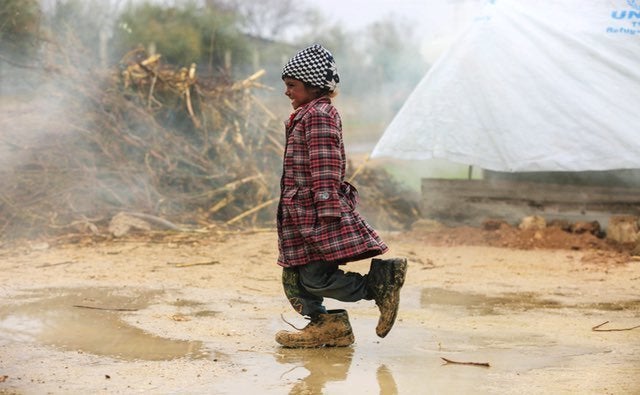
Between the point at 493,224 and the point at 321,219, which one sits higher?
the point at 321,219

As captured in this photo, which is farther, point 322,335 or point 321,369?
point 322,335

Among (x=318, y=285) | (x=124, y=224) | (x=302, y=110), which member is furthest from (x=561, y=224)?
(x=302, y=110)

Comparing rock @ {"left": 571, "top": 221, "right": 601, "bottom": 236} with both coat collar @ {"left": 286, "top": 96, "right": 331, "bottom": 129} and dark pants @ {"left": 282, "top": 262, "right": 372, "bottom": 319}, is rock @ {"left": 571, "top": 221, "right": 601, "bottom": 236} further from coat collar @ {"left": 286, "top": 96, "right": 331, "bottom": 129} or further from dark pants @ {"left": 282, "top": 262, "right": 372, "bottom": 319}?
coat collar @ {"left": 286, "top": 96, "right": 331, "bottom": 129}

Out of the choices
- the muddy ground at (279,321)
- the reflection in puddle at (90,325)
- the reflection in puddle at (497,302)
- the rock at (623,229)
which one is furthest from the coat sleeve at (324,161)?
the rock at (623,229)

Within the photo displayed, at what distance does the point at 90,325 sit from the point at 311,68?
191 cm

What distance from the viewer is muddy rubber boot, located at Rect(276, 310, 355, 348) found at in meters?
4.51

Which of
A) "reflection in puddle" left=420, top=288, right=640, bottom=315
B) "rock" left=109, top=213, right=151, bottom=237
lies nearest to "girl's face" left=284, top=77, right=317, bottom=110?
"reflection in puddle" left=420, top=288, right=640, bottom=315

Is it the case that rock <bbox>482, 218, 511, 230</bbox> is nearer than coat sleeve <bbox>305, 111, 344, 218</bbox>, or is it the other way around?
coat sleeve <bbox>305, 111, 344, 218</bbox>

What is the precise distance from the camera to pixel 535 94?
8359 mm

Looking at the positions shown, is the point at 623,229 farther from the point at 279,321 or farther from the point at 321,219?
the point at 321,219

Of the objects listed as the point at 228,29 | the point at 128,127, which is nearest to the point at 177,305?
the point at 128,127

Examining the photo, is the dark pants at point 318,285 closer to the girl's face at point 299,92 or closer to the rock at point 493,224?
the girl's face at point 299,92

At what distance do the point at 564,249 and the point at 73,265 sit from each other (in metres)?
4.23

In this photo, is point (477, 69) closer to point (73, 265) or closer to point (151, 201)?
point (151, 201)
